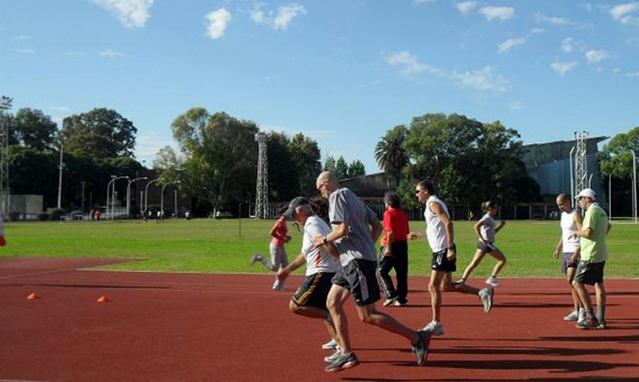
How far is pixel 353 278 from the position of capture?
6379 millimetres

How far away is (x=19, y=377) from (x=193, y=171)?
9554 centimetres

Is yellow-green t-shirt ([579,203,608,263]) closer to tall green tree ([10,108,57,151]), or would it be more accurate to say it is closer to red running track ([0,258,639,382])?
red running track ([0,258,639,382])

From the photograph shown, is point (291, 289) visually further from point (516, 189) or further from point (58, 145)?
point (58, 145)

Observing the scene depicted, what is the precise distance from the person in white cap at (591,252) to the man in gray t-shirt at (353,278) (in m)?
2.88

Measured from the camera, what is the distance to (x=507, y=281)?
573 inches

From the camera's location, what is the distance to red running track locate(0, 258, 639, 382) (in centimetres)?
641

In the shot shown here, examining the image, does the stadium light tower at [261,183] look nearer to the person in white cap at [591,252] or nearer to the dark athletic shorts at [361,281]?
the person in white cap at [591,252]

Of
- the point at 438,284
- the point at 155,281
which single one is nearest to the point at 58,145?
the point at 155,281

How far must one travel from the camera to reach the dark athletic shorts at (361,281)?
6.33 metres

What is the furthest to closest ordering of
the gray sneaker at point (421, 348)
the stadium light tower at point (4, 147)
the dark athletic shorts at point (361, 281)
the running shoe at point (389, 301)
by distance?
the stadium light tower at point (4, 147), the running shoe at point (389, 301), the gray sneaker at point (421, 348), the dark athletic shorts at point (361, 281)

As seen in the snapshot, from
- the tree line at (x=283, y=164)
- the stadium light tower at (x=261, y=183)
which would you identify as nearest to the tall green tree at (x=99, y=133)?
the tree line at (x=283, y=164)

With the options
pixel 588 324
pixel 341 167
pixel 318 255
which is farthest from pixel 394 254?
pixel 341 167

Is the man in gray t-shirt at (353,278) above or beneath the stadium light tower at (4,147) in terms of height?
beneath

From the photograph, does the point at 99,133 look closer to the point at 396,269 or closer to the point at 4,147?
the point at 4,147
